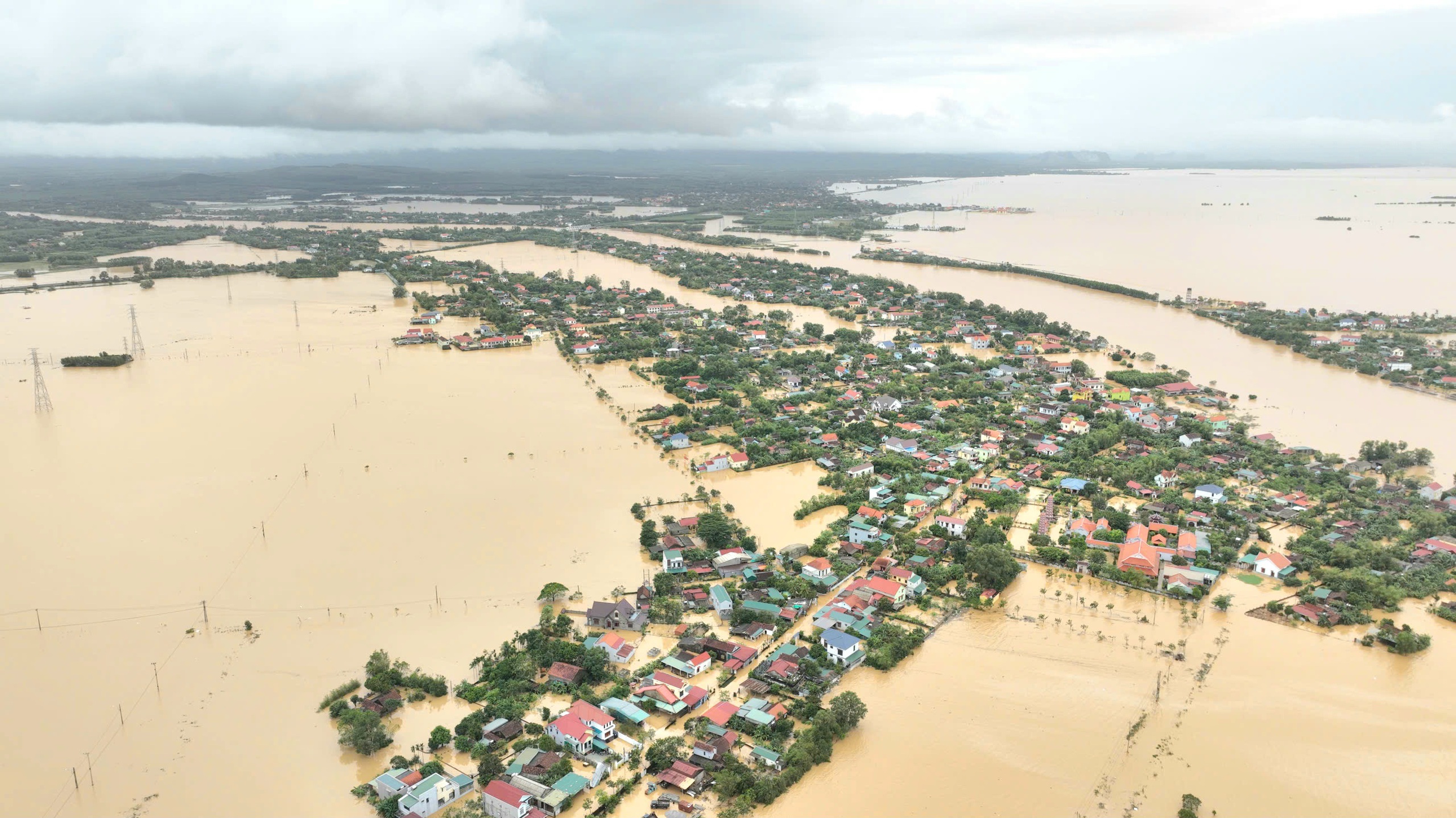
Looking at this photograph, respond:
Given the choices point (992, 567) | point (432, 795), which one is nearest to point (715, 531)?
point (992, 567)

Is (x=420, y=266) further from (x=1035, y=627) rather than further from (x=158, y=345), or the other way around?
(x=1035, y=627)

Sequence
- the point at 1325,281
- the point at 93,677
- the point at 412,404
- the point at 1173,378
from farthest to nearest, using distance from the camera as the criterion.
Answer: the point at 1325,281
the point at 1173,378
the point at 412,404
the point at 93,677

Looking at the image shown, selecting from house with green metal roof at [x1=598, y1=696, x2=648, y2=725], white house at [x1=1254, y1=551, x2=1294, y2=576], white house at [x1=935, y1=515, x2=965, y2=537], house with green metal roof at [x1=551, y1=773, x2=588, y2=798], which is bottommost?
house with green metal roof at [x1=551, y1=773, x2=588, y2=798]

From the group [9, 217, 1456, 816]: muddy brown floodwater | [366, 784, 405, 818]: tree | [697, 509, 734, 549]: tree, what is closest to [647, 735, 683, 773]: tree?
[9, 217, 1456, 816]: muddy brown floodwater

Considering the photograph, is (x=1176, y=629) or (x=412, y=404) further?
(x=412, y=404)

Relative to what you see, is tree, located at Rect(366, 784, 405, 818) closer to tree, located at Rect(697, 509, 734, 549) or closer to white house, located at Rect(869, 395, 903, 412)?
tree, located at Rect(697, 509, 734, 549)

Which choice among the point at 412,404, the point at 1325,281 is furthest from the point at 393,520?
the point at 1325,281

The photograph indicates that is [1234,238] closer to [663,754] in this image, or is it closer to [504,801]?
[663,754]
